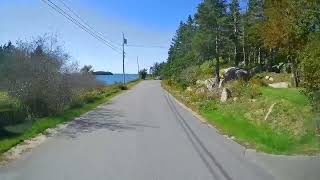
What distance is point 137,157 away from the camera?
1105 centimetres

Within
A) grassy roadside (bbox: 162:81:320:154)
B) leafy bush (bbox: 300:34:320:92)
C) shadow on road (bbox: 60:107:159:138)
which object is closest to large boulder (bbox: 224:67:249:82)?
grassy roadside (bbox: 162:81:320:154)

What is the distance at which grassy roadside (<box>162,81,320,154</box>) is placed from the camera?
42.0 feet

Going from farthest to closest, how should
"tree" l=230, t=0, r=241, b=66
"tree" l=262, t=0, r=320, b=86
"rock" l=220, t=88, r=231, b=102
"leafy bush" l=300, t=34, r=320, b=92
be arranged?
1. "tree" l=230, t=0, r=241, b=66
2. "rock" l=220, t=88, r=231, b=102
3. "tree" l=262, t=0, r=320, b=86
4. "leafy bush" l=300, t=34, r=320, b=92

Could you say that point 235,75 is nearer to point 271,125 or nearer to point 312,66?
point 271,125

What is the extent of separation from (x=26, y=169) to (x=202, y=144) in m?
5.61

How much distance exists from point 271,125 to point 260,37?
27.2m

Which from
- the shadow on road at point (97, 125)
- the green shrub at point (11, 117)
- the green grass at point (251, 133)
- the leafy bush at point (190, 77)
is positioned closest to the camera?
the green grass at point (251, 133)

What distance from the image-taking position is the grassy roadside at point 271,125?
12.8 m

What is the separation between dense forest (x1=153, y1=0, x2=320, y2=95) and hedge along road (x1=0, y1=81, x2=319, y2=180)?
4.57 metres

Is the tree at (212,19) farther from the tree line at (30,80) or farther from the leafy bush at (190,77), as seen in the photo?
the tree line at (30,80)

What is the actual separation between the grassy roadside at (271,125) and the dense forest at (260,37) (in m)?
1.19

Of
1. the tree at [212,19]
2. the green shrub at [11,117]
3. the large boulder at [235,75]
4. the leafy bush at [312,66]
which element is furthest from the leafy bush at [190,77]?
the leafy bush at [312,66]

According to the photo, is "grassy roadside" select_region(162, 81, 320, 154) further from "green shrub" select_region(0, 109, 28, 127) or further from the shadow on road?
"green shrub" select_region(0, 109, 28, 127)

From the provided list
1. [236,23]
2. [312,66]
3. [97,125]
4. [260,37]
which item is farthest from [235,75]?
[312,66]
